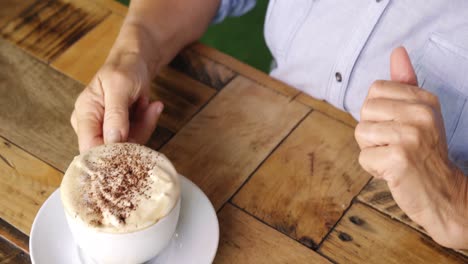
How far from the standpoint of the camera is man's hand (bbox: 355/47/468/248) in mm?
775

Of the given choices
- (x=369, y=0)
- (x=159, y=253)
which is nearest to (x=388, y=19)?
(x=369, y=0)

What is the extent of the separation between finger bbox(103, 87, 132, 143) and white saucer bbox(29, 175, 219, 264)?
0.39ft

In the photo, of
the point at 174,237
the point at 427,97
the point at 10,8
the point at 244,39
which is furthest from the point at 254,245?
the point at 244,39

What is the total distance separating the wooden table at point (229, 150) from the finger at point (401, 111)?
0.14m

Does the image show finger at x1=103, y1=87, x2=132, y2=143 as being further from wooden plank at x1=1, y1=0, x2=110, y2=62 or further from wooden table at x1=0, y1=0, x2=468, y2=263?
wooden plank at x1=1, y1=0, x2=110, y2=62

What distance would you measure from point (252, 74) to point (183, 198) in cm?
31

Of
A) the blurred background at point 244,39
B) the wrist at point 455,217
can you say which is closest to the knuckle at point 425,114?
the wrist at point 455,217

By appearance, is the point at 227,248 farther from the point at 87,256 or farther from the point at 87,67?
the point at 87,67

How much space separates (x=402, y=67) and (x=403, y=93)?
4 cm

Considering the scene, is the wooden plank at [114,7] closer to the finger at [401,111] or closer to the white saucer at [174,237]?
the white saucer at [174,237]

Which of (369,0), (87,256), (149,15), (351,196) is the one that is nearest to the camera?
(87,256)

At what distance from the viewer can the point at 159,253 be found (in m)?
0.77

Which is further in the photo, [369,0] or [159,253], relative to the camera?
[369,0]

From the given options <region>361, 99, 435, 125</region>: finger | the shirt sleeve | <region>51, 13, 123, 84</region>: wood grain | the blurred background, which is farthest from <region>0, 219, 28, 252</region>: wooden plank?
the blurred background
